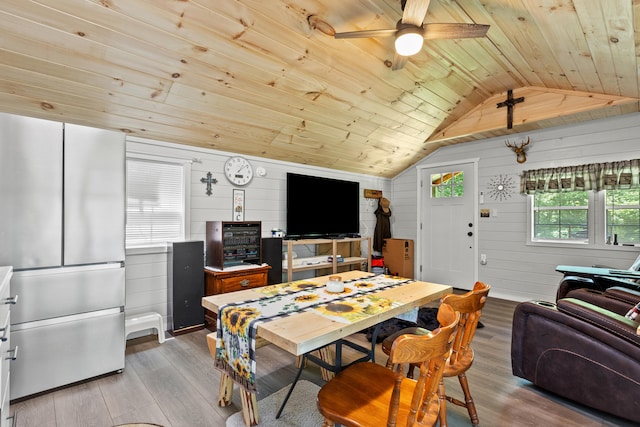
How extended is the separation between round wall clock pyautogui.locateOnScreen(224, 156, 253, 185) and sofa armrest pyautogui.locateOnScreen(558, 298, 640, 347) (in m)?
3.52

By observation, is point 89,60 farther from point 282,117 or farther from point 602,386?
point 602,386

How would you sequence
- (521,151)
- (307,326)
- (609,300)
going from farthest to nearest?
(521,151)
(609,300)
(307,326)

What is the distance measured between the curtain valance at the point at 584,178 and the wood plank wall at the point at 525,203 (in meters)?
0.13

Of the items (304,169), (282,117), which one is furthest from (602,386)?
(304,169)

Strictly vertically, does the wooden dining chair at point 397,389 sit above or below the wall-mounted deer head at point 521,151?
below

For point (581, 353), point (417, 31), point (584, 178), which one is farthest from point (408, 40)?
point (584, 178)

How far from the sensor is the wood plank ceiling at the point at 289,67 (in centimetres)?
217

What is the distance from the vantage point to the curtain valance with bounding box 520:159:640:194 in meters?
3.81

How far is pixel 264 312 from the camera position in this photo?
169cm

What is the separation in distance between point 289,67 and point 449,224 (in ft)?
12.9

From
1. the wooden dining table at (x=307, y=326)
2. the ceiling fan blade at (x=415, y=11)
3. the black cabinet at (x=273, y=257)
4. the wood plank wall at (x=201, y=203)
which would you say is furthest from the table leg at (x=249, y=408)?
the ceiling fan blade at (x=415, y=11)

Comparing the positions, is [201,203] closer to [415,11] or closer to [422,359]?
[415,11]

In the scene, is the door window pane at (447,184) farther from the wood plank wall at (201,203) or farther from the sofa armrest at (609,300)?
the sofa armrest at (609,300)

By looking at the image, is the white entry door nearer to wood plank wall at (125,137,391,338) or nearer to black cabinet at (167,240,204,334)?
wood plank wall at (125,137,391,338)
